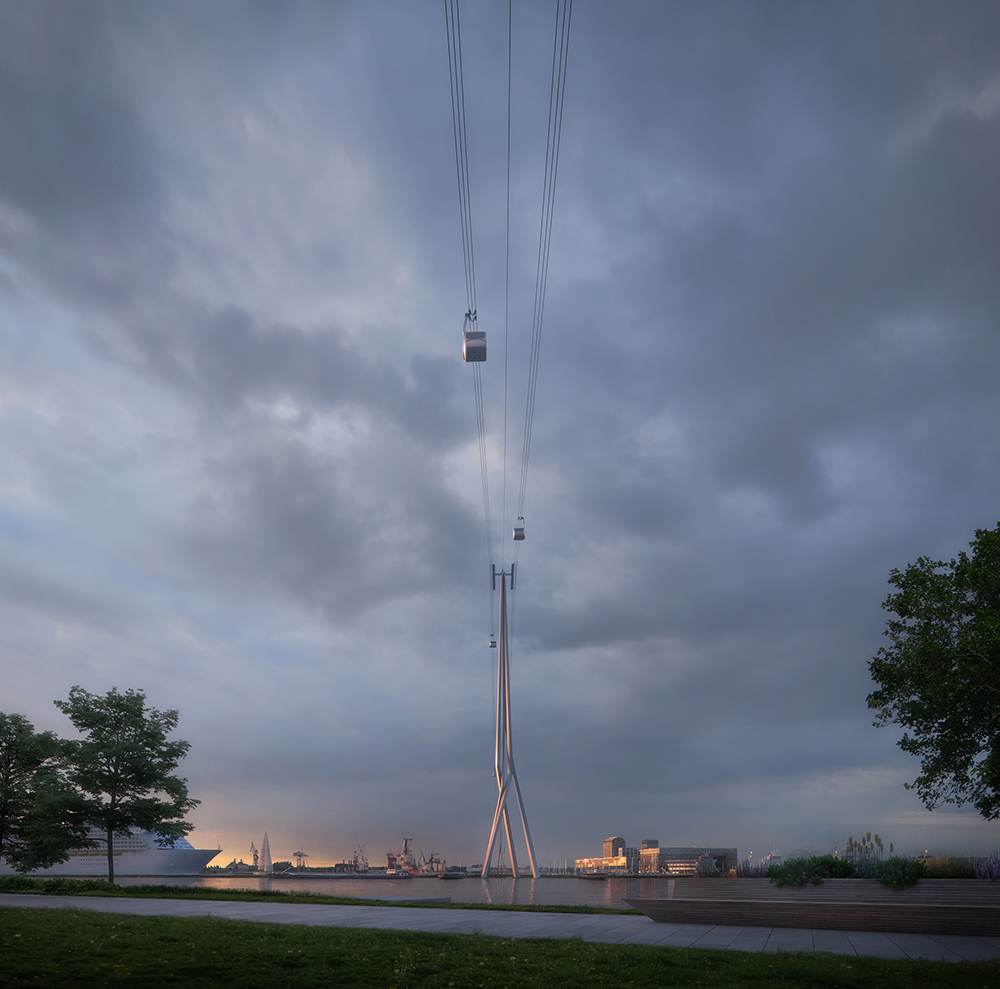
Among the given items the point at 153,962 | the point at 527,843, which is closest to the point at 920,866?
the point at 153,962

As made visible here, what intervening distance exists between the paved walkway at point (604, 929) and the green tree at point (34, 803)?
570 inches

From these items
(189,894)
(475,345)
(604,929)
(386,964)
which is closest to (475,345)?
(475,345)

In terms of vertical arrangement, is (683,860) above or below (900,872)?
below

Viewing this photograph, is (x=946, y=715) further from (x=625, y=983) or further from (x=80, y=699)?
(x=80, y=699)

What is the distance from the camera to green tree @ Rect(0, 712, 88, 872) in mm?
33594

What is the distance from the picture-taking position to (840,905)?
16.4 m

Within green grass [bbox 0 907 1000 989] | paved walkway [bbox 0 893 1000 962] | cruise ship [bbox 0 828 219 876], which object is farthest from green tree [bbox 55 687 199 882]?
cruise ship [bbox 0 828 219 876]

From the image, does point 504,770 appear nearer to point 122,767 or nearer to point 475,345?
point 122,767

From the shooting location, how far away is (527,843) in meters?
65.2

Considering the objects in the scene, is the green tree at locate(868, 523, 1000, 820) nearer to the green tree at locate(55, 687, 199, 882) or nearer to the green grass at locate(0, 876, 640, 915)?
the green grass at locate(0, 876, 640, 915)

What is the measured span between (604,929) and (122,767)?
26486mm

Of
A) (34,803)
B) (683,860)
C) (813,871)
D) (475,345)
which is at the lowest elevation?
(683,860)

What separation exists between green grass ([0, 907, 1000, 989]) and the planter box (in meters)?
5.63

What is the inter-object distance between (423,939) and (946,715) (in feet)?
41.0
